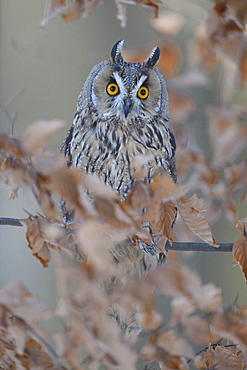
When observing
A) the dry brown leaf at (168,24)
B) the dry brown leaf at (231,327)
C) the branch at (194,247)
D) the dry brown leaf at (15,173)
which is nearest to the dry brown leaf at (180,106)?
the dry brown leaf at (168,24)

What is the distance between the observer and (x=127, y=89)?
1.04m

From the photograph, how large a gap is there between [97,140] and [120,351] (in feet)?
1.95

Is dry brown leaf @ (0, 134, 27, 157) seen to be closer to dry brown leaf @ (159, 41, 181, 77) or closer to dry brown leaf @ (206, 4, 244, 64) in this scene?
dry brown leaf @ (206, 4, 244, 64)

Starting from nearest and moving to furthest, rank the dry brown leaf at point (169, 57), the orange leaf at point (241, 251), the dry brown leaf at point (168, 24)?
the orange leaf at point (241, 251) < the dry brown leaf at point (168, 24) < the dry brown leaf at point (169, 57)

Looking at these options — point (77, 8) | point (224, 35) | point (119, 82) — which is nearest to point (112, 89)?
point (119, 82)

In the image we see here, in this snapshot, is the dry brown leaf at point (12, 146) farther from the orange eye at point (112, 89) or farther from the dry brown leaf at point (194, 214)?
the orange eye at point (112, 89)

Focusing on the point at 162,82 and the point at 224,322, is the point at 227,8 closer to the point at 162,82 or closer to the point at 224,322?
the point at 224,322

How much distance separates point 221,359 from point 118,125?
514 millimetres

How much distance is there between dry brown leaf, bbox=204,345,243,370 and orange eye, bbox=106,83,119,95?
536mm

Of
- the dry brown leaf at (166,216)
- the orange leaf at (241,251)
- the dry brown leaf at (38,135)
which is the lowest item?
the orange leaf at (241,251)

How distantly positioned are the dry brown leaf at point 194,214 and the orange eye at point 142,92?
43 cm

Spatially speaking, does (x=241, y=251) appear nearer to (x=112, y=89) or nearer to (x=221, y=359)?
(x=221, y=359)

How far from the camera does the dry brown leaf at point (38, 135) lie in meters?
0.52

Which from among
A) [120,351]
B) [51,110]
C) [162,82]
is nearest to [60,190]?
[120,351]
